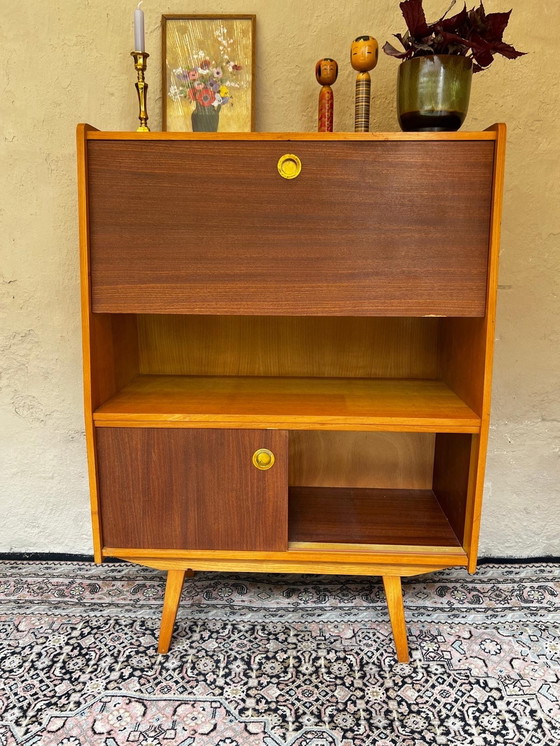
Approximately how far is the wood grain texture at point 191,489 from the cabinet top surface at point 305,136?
58 cm

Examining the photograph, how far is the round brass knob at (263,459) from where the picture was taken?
3.40ft

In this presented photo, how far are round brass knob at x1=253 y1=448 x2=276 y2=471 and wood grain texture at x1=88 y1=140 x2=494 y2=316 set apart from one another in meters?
0.29

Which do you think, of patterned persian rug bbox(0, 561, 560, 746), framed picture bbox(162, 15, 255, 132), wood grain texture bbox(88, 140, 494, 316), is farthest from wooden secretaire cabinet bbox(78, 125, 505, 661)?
framed picture bbox(162, 15, 255, 132)

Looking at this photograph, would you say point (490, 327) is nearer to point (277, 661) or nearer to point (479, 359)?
point (479, 359)

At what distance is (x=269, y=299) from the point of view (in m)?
1.00

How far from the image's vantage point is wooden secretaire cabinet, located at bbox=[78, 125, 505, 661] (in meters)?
0.97

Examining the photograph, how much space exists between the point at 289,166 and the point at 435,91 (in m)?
0.32

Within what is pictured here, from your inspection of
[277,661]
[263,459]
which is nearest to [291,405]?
[263,459]

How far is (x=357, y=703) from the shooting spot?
3.43 feet

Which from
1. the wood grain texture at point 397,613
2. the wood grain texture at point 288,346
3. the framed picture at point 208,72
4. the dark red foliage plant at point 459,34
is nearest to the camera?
the dark red foliage plant at point 459,34

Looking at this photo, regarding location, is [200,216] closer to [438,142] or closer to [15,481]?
[438,142]

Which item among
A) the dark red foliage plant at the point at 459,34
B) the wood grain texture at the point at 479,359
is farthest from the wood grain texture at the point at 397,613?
the dark red foliage plant at the point at 459,34

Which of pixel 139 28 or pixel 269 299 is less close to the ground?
pixel 139 28

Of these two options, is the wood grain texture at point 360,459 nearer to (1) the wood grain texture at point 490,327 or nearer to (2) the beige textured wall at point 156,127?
(2) the beige textured wall at point 156,127
